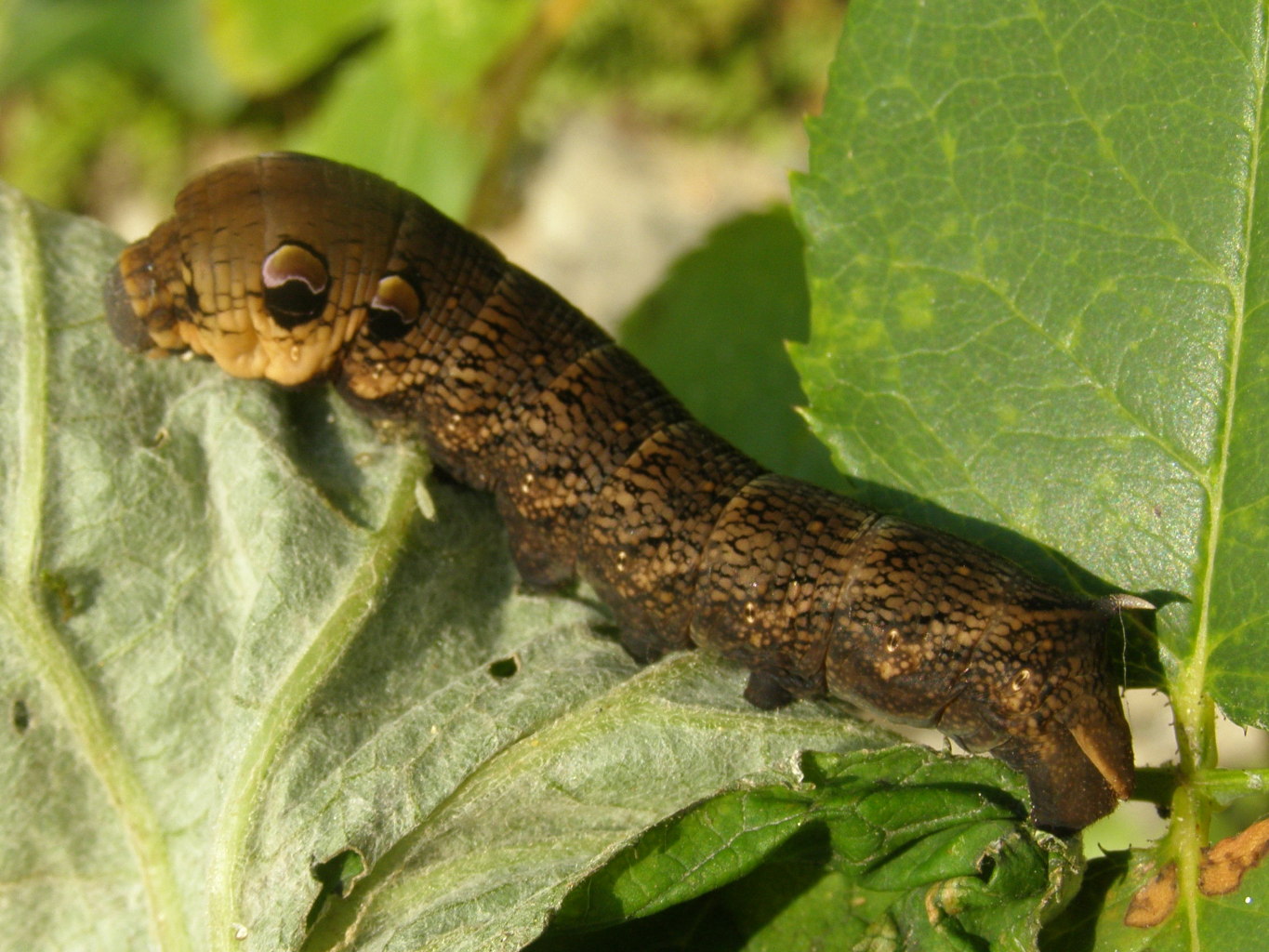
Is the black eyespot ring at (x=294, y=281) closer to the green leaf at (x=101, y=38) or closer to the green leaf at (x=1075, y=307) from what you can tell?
the green leaf at (x=1075, y=307)

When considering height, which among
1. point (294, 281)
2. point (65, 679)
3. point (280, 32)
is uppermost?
point (280, 32)

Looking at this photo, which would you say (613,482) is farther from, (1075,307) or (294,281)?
(1075,307)

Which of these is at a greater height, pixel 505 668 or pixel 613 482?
pixel 613 482

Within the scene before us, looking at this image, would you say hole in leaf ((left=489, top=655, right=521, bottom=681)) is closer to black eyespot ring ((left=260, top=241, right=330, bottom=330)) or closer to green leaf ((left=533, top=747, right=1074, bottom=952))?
green leaf ((left=533, top=747, right=1074, bottom=952))

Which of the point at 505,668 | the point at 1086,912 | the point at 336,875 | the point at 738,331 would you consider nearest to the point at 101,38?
the point at 738,331

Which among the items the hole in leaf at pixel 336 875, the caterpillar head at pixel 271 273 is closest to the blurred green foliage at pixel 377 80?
the caterpillar head at pixel 271 273

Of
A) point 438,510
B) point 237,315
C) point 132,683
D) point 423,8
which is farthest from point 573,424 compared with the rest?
point 423,8

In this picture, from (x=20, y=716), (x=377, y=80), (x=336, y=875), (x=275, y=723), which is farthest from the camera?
(x=377, y=80)
